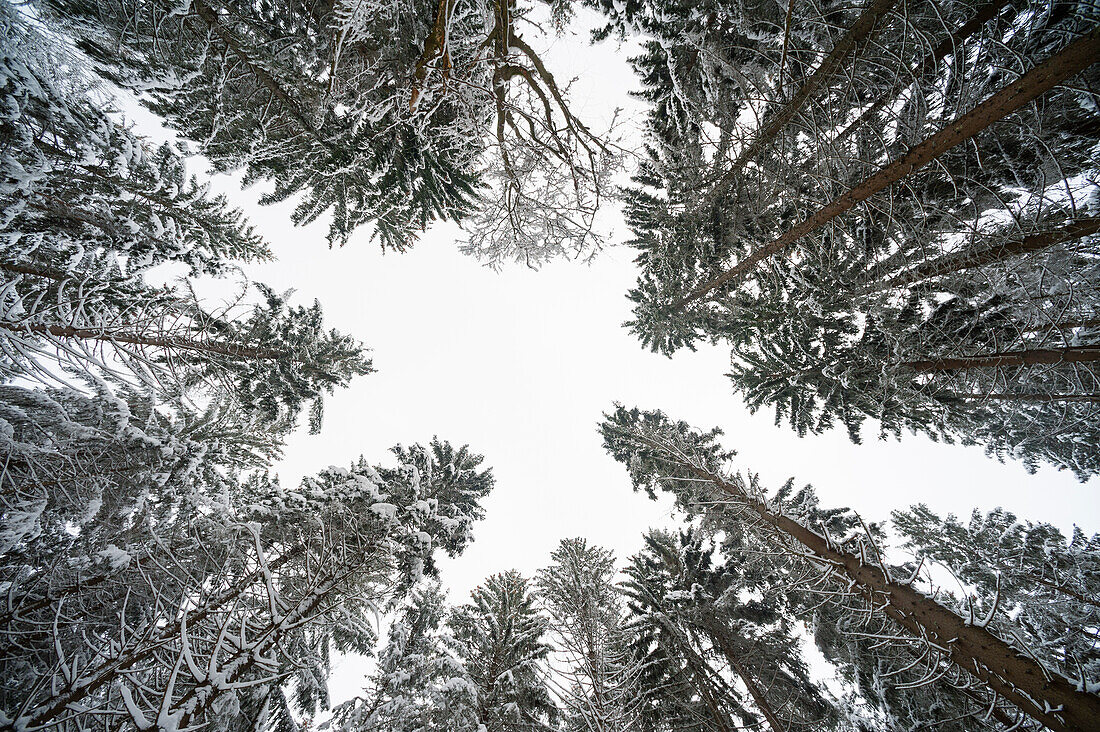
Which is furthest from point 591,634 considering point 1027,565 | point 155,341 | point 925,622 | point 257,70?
point 1027,565

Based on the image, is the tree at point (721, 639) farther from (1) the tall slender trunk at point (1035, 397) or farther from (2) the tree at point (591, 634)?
(1) the tall slender trunk at point (1035, 397)

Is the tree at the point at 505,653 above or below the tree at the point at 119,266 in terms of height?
below

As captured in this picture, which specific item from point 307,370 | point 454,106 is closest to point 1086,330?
point 454,106

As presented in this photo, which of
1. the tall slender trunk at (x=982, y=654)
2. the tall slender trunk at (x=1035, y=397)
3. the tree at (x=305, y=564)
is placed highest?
the tall slender trunk at (x=1035, y=397)

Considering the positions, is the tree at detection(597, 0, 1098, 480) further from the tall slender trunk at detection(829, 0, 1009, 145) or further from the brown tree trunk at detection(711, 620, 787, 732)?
the brown tree trunk at detection(711, 620, 787, 732)

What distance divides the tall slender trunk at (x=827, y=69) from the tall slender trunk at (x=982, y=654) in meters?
5.25

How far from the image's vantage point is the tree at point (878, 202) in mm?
3693

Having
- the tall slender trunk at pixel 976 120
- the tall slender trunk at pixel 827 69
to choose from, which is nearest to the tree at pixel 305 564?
the tall slender trunk at pixel 827 69

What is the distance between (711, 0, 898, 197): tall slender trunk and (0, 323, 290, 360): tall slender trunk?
266 inches

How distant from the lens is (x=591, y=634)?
691 cm

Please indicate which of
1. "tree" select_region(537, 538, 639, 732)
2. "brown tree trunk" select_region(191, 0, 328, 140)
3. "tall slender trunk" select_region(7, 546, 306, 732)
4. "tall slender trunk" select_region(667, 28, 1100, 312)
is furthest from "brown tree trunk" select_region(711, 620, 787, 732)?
"brown tree trunk" select_region(191, 0, 328, 140)

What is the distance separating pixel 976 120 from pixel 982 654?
5.34 meters

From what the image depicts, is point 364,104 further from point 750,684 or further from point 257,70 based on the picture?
point 750,684

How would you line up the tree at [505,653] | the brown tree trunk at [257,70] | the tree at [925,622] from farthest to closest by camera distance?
1. the tree at [505,653]
2. the brown tree trunk at [257,70]
3. the tree at [925,622]
